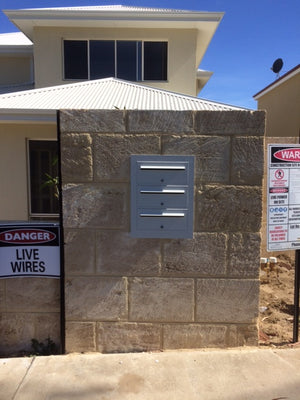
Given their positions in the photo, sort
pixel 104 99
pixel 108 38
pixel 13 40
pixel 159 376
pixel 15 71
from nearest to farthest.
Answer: pixel 159 376 < pixel 104 99 < pixel 108 38 < pixel 15 71 < pixel 13 40

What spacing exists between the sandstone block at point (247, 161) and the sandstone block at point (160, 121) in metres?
0.44

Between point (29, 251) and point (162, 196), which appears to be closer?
point (162, 196)

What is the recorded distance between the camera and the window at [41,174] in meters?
8.30

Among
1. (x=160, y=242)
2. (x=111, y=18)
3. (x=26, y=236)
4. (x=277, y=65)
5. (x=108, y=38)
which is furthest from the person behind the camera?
(x=277, y=65)

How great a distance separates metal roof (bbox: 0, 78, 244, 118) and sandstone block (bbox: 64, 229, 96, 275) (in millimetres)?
3700

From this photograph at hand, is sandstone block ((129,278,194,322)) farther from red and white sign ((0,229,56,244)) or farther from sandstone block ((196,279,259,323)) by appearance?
red and white sign ((0,229,56,244))

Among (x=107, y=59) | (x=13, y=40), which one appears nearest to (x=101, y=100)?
(x=107, y=59)

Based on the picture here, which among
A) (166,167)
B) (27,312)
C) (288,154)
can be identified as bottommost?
(27,312)

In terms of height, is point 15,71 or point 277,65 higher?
point 277,65

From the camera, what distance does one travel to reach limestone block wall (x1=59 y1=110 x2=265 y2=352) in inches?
117

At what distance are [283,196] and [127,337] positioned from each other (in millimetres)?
1881

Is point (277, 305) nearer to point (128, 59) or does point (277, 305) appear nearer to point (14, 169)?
point (14, 169)

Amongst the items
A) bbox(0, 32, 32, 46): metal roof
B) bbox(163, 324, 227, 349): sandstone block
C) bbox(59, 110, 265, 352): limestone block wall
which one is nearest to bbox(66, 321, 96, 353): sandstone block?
bbox(59, 110, 265, 352): limestone block wall

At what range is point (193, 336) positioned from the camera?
3115 mm
